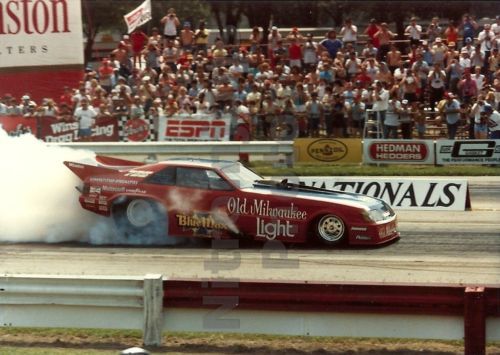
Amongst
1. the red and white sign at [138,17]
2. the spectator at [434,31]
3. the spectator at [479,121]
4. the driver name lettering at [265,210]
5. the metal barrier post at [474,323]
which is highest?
the red and white sign at [138,17]

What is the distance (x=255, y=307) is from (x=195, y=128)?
13481 millimetres

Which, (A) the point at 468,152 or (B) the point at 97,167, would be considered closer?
(B) the point at 97,167

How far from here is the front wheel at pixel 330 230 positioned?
11.7 meters

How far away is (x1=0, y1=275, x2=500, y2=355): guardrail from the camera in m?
6.97

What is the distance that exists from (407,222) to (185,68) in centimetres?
1013

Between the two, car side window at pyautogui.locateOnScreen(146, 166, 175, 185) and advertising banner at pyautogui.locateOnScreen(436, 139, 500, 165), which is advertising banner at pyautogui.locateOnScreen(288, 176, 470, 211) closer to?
car side window at pyautogui.locateOnScreen(146, 166, 175, 185)

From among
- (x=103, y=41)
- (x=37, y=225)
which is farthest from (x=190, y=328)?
(x=103, y=41)

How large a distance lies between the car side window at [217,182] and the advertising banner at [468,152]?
874cm

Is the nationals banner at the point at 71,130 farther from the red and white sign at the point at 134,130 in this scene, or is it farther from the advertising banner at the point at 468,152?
the advertising banner at the point at 468,152

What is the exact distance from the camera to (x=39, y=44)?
75.2ft

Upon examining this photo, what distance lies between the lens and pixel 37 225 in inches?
495

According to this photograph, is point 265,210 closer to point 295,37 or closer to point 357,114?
point 357,114

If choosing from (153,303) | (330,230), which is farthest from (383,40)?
(153,303)

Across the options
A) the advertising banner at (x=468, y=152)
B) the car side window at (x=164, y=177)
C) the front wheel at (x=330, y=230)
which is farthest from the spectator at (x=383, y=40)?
the car side window at (x=164, y=177)
